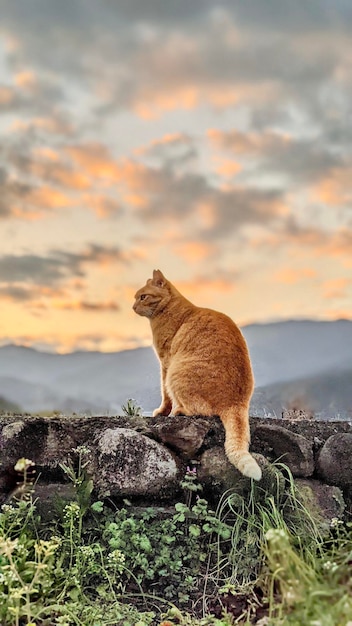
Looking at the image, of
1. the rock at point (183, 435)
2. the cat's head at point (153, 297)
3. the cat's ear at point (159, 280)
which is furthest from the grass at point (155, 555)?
the cat's ear at point (159, 280)

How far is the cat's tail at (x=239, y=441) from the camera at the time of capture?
385cm

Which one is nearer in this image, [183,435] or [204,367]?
[183,435]

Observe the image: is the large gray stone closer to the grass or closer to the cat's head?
the grass

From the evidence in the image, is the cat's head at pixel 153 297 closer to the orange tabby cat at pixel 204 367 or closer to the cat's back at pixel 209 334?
the orange tabby cat at pixel 204 367

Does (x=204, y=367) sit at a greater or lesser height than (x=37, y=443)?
greater

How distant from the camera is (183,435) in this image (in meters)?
4.28

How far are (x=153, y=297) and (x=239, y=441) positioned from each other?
151 cm

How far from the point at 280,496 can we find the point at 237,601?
0.73m

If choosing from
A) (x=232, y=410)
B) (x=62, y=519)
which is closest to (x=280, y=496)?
(x=232, y=410)

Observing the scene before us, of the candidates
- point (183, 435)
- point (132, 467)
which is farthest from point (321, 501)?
point (132, 467)

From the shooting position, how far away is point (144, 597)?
150 inches

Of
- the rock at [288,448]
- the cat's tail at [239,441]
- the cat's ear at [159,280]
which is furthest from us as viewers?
the cat's ear at [159,280]

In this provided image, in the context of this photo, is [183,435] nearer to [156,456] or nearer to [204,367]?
[156,456]

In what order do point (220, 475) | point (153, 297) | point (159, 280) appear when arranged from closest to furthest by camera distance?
point (220, 475) → point (153, 297) → point (159, 280)
